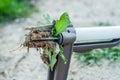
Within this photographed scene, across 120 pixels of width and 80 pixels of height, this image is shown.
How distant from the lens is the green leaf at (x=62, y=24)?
1.59 meters

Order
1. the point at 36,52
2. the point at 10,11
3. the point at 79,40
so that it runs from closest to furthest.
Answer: the point at 79,40 → the point at 36,52 → the point at 10,11

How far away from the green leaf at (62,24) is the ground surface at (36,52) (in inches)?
7.4

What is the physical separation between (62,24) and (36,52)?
3.14ft

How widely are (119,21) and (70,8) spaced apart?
2.23 feet

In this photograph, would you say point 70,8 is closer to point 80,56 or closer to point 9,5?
point 9,5

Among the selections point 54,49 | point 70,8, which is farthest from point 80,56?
point 70,8

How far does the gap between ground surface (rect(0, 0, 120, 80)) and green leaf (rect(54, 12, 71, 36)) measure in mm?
188

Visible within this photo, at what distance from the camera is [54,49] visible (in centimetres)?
160

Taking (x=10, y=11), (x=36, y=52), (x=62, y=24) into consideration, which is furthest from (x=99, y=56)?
(x=10, y=11)

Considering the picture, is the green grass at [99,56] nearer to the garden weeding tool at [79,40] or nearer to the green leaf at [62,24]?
the garden weeding tool at [79,40]

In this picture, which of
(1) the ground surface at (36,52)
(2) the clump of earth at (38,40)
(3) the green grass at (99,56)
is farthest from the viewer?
(3) the green grass at (99,56)

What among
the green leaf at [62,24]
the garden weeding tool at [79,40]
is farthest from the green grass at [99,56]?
the green leaf at [62,24]

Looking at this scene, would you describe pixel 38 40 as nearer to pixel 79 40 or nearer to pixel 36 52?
pixel 79 40

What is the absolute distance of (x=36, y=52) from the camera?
99.0 inches
